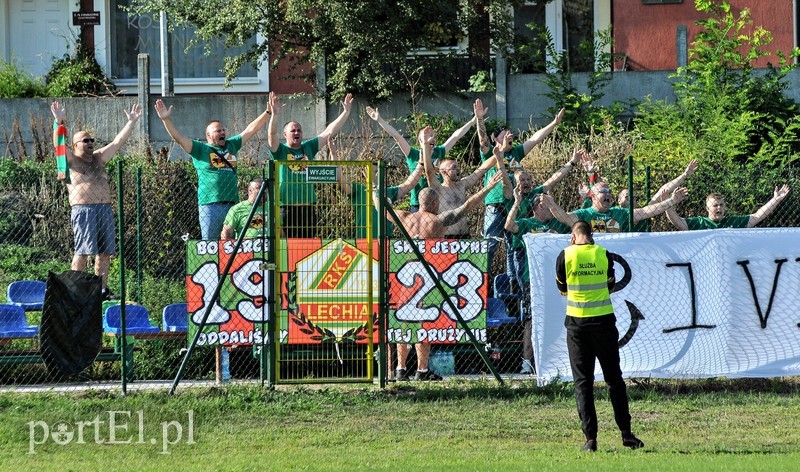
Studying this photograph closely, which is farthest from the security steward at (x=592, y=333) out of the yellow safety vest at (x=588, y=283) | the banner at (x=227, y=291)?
the banner at (x=227, y=291)

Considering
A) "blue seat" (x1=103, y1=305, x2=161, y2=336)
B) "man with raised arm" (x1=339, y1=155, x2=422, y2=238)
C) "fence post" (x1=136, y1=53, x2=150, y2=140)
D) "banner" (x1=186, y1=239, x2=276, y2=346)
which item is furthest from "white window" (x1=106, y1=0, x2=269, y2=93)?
"banner" (x1=186, y1=239, x2=276, y2=346)

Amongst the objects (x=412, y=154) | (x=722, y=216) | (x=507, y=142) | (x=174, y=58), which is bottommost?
(x=722, y=216)

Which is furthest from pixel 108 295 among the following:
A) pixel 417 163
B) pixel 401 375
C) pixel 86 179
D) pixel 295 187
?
pixel 417 163

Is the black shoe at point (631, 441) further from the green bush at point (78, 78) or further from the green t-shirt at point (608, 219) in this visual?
the green bush at point (78, 78)

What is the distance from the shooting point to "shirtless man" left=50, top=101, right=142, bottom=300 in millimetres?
12258

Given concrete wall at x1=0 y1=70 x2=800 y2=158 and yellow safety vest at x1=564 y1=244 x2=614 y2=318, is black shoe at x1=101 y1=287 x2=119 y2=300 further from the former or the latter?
concrete wall at x1=0 y1=70 x2=800 y2=158

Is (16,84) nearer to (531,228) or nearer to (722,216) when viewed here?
(531,228)

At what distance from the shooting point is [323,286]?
11.5m

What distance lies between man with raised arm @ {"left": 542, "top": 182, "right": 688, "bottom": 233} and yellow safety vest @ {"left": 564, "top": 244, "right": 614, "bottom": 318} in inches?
120

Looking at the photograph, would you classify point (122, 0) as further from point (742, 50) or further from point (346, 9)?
point (742, 50)

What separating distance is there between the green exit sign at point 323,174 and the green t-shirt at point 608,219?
9.16 ft

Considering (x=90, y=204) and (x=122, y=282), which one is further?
(x=90, y=204)

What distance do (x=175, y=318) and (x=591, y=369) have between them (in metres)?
4.96

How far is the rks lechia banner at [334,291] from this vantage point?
1148 cm
